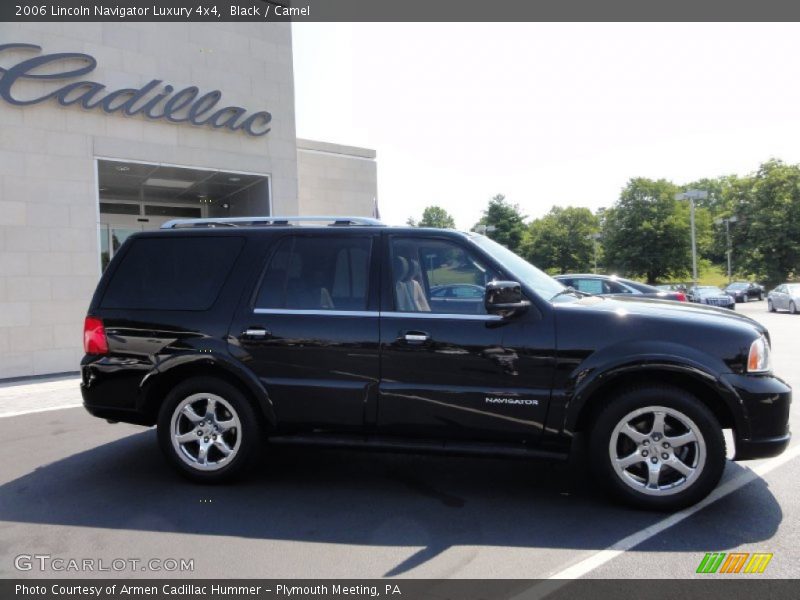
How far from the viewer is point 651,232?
54406mm

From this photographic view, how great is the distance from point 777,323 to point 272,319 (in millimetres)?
20840

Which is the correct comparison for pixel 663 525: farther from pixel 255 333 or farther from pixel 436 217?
pixel 436 217

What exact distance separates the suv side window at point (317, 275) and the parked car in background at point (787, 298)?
88.3 ft

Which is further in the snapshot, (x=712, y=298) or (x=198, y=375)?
(x=712, y=298)

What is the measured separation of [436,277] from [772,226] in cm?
5530

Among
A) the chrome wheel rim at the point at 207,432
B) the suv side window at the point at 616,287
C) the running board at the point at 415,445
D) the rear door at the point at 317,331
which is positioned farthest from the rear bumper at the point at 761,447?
the suv side window at the point at 616,287

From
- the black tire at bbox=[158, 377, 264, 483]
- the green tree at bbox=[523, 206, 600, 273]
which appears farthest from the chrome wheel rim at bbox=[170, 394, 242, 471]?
the green tree at bbox=[523, 206, 600, 273]

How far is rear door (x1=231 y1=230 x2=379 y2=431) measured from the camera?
13.8ft

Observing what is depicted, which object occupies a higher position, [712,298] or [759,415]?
[759,415]

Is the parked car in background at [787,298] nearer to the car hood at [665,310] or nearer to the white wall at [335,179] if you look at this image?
the white wall at [335,179]

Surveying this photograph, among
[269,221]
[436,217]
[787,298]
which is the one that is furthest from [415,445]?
[436,217]

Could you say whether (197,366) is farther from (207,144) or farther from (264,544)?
(207,144)

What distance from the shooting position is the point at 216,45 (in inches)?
504
